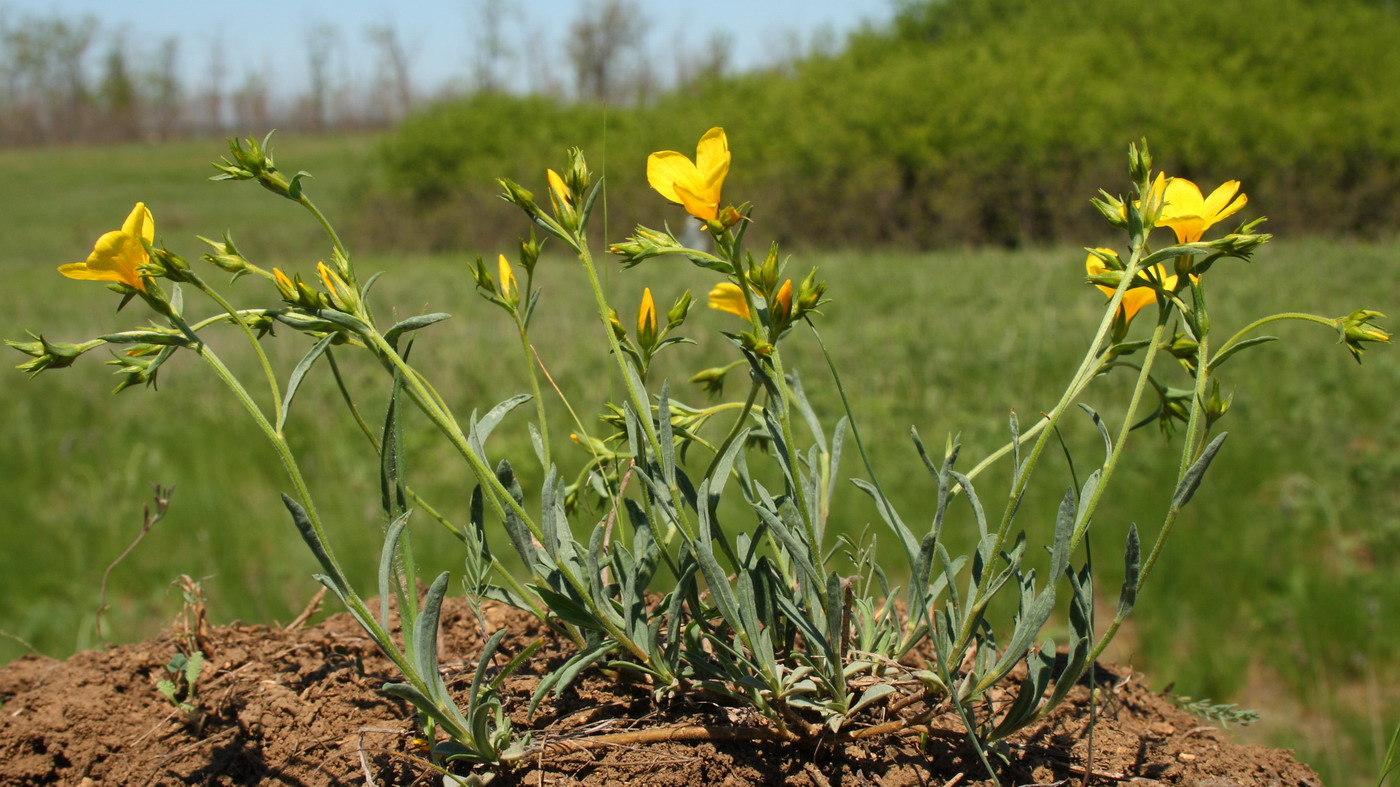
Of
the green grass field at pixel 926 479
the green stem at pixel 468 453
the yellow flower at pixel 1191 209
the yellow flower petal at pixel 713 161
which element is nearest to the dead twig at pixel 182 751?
the green grass field at pixel 926 479

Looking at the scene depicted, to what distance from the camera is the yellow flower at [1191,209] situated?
97 centimetres

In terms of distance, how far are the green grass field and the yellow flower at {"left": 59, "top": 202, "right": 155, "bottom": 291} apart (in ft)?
1.39

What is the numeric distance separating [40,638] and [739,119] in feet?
37.4

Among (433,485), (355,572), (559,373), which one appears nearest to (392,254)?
(559,373)

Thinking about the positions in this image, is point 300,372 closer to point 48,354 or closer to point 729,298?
point 48,354

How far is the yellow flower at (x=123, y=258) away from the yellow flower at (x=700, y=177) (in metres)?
0.49

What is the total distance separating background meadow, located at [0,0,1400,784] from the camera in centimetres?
292

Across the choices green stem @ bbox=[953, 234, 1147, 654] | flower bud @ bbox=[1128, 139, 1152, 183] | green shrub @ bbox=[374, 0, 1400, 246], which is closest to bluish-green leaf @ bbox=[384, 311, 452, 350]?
green stem @ bbox=[953, 234, 1147, 654]

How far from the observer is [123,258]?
93cm

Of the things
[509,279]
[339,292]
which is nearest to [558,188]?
[509,279]

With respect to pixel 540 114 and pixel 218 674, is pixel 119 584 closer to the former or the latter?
pixel 218 674

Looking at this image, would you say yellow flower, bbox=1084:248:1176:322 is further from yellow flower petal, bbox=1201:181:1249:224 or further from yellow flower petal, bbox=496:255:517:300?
yellow flower petal, bbox=496:255:517:300

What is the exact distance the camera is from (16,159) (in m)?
44.5

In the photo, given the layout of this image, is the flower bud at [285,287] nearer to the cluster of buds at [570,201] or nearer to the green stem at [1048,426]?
the cluster of buds at [570,201]
